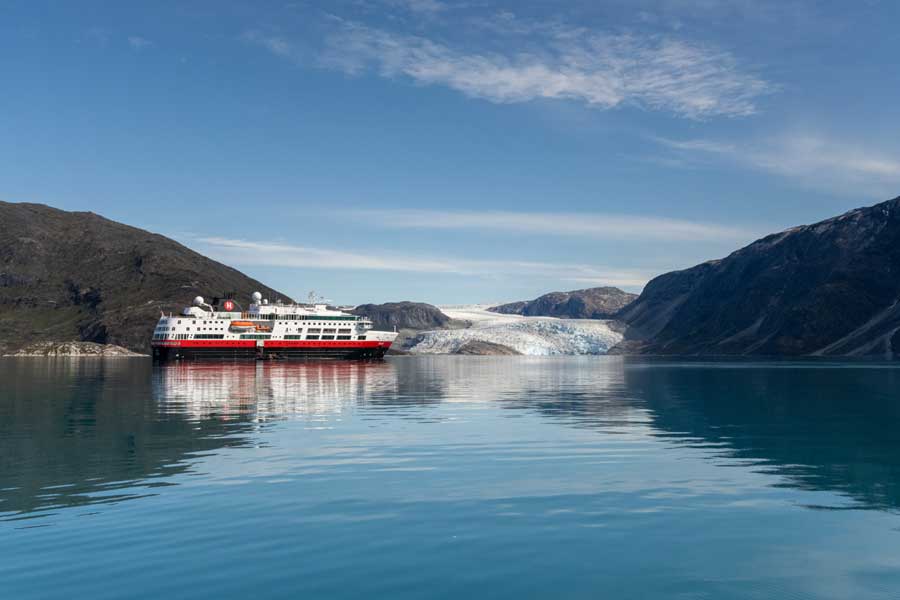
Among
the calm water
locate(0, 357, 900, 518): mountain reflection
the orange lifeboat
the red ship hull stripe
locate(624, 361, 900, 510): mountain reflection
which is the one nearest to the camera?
the calm water

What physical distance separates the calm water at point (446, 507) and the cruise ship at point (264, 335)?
134329mm

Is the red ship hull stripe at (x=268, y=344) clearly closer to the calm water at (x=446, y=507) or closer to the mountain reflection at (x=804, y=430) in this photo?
the mountain reflection at (x=804, y=430)

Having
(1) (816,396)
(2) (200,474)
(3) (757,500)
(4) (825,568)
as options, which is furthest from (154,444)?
(1) (816,396)

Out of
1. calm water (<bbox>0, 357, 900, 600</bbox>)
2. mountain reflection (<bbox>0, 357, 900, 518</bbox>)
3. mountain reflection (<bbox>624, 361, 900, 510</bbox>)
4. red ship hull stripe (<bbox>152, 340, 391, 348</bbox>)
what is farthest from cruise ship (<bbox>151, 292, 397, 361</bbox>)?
calm water (<bbox>0, 357, 900, 600</bbox>)

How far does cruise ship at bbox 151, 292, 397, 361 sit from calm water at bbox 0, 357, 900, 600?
134m

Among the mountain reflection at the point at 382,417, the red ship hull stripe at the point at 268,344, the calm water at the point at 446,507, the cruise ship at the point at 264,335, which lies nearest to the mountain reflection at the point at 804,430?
the mountain reflection at the point at 382,417

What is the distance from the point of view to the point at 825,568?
17328mm

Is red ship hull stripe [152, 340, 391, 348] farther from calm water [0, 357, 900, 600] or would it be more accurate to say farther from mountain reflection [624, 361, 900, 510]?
calm water [0, 357, 900, 600]

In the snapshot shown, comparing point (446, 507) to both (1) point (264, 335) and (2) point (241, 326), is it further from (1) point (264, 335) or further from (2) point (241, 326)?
(2) point (241, 326)

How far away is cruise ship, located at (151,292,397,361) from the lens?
182 meters

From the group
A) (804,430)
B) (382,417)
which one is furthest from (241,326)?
(804,430)

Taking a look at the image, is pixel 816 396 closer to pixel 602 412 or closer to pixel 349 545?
pixel 602 412

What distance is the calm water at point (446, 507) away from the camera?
54.6ft

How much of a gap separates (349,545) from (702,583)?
8.22m
